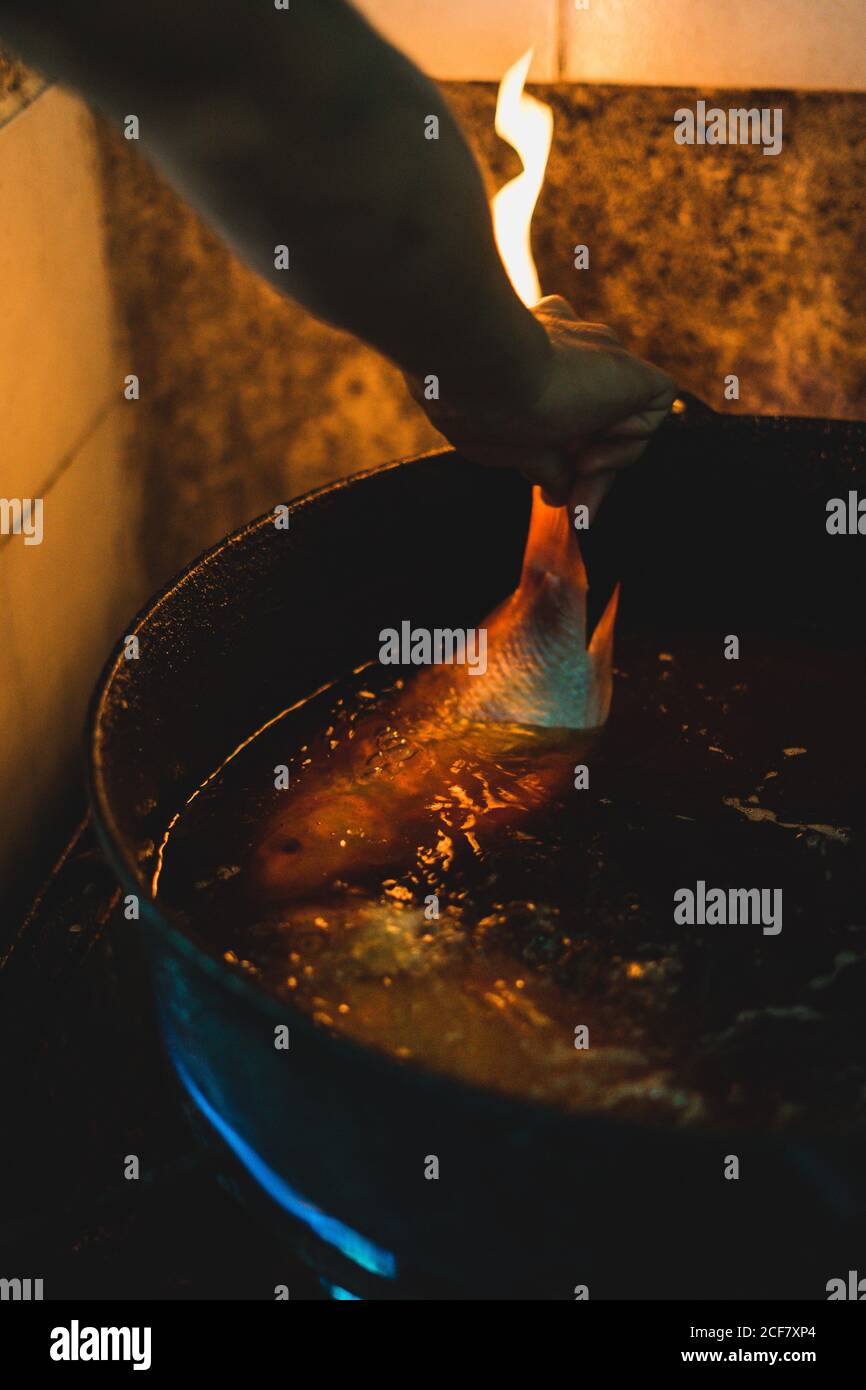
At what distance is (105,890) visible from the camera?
144 cm

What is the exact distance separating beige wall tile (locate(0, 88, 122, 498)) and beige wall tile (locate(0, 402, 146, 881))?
7cm

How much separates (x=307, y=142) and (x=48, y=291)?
1.02 m

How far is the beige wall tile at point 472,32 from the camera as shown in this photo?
1.52m

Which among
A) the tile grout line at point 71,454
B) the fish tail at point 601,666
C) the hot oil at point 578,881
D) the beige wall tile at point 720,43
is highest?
the beige wall tile at point 720,43

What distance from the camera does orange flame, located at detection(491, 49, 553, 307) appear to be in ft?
4.35

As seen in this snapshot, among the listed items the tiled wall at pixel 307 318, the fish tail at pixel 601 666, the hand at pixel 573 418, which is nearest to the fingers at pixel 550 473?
the hand at pixel 573 418

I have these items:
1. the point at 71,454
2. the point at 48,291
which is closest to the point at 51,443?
the point at 71,454

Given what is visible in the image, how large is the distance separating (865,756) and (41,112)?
1156 mm

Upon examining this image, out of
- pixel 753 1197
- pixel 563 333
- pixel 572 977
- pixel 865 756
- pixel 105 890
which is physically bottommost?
pixel 753 1197

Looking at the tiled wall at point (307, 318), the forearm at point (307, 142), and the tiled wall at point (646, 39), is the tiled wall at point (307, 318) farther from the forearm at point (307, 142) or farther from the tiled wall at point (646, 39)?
the forearm at point (307, 142)

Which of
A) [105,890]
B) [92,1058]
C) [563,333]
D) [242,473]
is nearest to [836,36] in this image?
[563,333]

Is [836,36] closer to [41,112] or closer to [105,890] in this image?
[41,112]

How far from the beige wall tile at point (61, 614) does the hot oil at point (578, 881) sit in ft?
1.26
